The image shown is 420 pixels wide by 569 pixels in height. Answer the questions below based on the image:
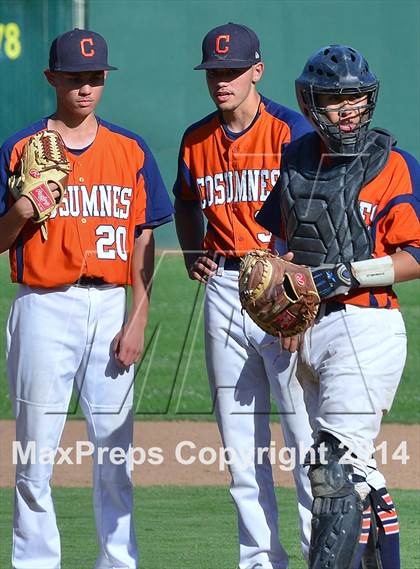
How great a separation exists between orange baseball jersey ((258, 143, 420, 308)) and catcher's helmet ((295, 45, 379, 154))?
15 cm

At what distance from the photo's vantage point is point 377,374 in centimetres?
392

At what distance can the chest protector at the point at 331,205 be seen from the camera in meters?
3.98

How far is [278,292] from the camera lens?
3.91 meters

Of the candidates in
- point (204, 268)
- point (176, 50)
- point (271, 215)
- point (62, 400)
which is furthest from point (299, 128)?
point (176, 50)

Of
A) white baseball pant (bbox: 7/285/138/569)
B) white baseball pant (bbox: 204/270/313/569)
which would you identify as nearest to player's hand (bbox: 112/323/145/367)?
white baseball pant (bbox: 7/285/138/569)

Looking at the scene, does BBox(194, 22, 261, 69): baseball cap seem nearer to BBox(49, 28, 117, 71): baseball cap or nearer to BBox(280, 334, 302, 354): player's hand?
BBox(49, 28, 117, 71): baseball cap

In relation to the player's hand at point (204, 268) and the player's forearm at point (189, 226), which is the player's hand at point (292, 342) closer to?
the player's hand at point (204, 268)

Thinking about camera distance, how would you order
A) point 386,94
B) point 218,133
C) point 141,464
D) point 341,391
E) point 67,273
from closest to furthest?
point 341,391, point 67,273, point 218,133, point 141,464, point 386,94

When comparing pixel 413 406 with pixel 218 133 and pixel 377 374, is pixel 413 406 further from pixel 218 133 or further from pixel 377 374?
pixel 377 374

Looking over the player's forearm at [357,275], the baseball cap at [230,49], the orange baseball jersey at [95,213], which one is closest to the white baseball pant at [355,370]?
the player's forearm at [357,275]

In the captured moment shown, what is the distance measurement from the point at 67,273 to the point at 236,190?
776 mm

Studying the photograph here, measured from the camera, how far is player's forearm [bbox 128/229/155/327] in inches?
184

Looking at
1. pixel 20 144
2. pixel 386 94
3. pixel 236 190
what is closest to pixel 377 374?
pixel 236 190

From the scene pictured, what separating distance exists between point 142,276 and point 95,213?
323 mm
